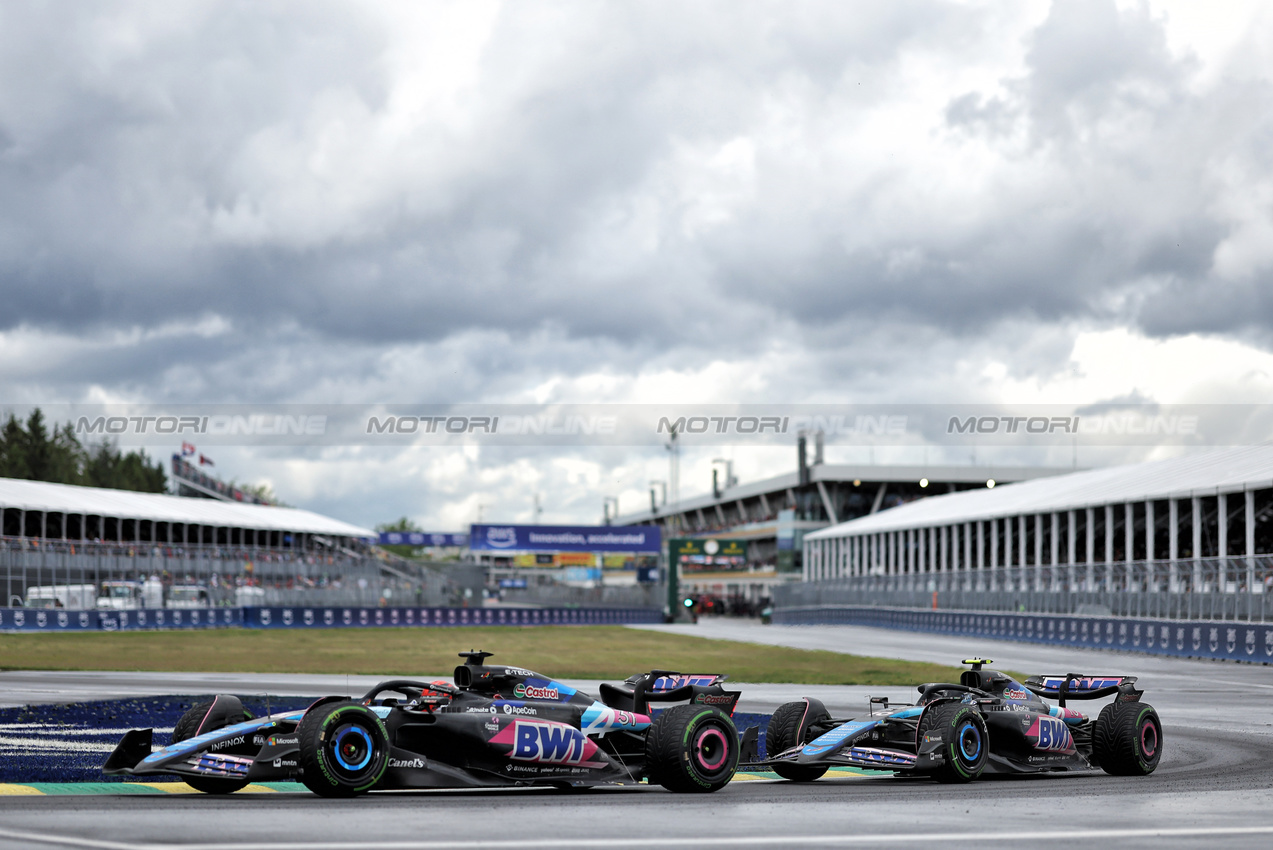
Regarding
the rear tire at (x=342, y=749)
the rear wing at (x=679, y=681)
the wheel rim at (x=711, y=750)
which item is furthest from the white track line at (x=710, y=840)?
the rear wing at (x=679, y=681)

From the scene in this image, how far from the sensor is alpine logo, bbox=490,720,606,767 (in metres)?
10.6

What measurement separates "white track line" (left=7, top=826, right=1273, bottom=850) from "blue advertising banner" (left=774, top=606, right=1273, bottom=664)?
27.4 metres

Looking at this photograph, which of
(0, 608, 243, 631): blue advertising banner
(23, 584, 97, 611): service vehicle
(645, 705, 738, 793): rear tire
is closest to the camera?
(645, 705, 738, 793): rear tire

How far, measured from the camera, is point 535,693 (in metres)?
11.3

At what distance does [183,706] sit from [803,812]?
12.4m

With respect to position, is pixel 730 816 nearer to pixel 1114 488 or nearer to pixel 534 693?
pixel 534 693

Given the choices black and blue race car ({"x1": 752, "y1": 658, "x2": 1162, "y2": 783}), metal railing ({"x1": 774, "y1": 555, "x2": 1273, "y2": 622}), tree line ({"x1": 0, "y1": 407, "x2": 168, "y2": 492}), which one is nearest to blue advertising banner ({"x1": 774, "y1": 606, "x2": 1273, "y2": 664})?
metal railing ({"x1": 774, "y1": 555, "x2": 1273, "y2": 622})

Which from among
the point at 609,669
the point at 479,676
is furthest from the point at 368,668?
the point at 479,676

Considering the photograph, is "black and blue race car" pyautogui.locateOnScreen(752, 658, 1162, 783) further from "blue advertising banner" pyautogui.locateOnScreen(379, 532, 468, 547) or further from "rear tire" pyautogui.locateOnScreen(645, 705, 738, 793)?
"blue advertising banner" pyautogui.locateOnScreen(379, 532, 468, 547)

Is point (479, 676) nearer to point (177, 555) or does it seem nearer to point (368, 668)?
point (368, 668)

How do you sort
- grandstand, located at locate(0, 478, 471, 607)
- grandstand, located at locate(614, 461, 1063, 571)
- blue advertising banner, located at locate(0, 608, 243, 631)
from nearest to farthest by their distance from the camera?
1. blue advertising banner, located at locate(0, 608, 243, 631)
2. grandstand, located at locate(0, 478, 471, 607)
3. grandstand, located at locate(614, 461, 1063, 571)

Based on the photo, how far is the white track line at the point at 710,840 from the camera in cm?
786

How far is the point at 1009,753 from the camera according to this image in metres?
12.2

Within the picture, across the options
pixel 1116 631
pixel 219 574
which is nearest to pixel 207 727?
pixel 1116 631
